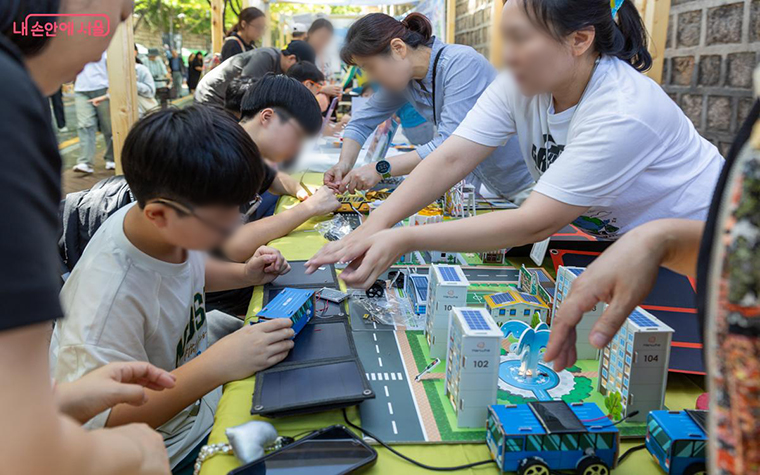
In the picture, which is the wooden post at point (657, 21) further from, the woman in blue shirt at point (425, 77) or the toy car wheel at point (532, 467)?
the toy car wheel at point (532, 467)

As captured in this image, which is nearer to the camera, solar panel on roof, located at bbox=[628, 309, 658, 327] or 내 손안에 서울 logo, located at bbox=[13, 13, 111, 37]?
내 손안에 서울 logo, located at bbox=[13, 13, 111, 37]

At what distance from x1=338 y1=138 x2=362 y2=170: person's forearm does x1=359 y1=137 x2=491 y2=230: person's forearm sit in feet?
3.48

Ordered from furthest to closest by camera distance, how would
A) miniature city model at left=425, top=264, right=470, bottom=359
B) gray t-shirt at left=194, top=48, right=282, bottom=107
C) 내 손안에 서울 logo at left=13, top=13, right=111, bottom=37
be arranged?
gray t-shirt at left=194, top=48, right=282, bottom=107 → miniature city model at left=425, top=264, right=470, bottom=359 → 내 손안에 서울 logo at left=13, top=13, right=111, bottom=37

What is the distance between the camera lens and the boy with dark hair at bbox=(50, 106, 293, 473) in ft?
3.10

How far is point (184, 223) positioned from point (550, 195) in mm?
701

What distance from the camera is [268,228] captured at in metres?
1.87

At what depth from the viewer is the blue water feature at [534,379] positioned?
1.01 meters

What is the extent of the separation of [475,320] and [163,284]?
612mm

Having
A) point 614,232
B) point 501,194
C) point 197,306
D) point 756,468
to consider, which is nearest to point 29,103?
point 756,468

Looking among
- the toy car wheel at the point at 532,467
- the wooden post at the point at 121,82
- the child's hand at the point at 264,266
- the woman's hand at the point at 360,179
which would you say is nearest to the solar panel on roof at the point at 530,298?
the toy car wheel at the point at 532,467

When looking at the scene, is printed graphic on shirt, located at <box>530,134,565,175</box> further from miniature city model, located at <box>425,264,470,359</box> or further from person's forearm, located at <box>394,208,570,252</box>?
miniature city model, located at <box>425,264,470,359</box>

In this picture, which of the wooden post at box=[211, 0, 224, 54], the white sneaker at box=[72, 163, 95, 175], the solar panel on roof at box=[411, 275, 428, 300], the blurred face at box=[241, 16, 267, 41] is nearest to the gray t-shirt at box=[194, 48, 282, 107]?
the blurred face at box=[241, 16, 267, 41]

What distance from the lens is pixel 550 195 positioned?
1.12 metres

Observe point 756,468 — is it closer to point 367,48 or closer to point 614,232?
point 614,232
